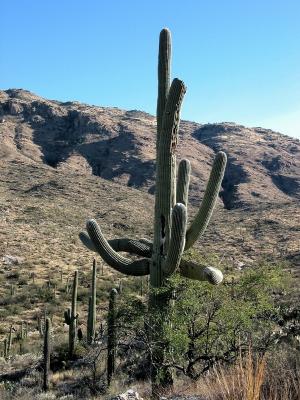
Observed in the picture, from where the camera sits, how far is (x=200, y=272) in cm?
829

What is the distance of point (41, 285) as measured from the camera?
94.1 ft

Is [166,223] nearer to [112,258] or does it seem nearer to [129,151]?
[112,258]

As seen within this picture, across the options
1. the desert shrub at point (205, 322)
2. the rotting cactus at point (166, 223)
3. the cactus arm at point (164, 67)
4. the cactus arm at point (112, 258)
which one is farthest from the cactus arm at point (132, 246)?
the cactus arm at point (164, 67)

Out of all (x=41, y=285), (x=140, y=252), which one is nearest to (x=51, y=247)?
(x=41, y=285)

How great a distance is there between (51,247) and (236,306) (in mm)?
29693

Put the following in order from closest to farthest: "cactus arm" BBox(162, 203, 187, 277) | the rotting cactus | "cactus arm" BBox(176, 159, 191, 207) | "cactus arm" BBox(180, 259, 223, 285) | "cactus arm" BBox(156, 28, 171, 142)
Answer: "cactus arm" BBox(180, 259, 223, 285) → "cactus arm" BBox(162, 203, 187, 277) → the rotting cactus → "cactus arm" BBox(156, 28, 171, 142) → "cactus arm" BBox(176, 159, 191, 207)

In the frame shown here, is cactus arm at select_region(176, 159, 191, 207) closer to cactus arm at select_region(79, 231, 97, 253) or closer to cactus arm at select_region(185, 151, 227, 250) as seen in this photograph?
cactus arm at select_region(185, 151, 227, 250)

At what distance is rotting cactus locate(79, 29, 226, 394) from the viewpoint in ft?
26.2

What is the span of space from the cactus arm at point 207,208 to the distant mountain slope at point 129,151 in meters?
53.4

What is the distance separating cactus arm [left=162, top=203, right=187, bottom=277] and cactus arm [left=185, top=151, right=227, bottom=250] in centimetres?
91

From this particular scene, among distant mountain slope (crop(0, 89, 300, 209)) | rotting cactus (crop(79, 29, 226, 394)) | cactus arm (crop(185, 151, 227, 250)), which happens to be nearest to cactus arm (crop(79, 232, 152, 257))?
rotting cactus (crop(79, 29, 226, 394))

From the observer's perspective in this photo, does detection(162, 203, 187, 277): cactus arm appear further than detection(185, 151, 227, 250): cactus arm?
No

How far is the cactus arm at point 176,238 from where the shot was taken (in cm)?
784

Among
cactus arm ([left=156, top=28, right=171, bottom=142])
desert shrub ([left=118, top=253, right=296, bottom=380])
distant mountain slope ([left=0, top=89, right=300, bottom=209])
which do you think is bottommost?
desert shrub ([left=118, top=253, right=296, bottom=380])
